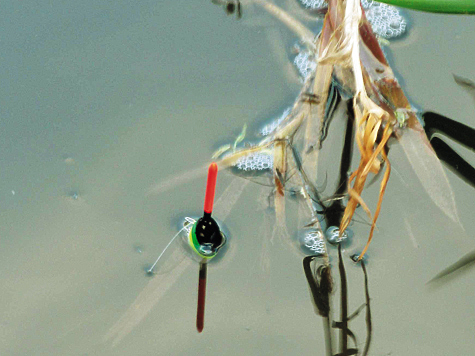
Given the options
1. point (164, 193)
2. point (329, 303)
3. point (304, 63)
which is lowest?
point (329, 303)

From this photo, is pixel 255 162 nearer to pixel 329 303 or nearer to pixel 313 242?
pixel 313 242

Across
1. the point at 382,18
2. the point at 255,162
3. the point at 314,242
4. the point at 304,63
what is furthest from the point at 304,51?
the point at 314,242

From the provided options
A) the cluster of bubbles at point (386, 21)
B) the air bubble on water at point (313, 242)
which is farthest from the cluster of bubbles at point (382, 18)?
the air bubble on water at point (313, 242)

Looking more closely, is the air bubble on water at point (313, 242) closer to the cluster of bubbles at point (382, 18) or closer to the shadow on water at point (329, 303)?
the shadow on water at point (329, 303)

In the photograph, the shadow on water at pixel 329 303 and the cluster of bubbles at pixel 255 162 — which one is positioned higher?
the cluster of bubbles at pixel 255 162

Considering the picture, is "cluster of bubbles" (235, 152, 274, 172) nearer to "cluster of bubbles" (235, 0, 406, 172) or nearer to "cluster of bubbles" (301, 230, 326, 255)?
"cluster of bubbles" (235, 0, 406, 172)

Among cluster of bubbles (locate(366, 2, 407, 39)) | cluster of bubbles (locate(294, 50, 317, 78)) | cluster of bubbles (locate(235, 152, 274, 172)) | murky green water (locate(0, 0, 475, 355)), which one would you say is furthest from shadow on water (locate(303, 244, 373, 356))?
cluster of bubbles (locate(366, 2, 407, 39))

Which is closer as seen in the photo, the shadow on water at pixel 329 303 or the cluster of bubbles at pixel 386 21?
the shadow on water at pixel 329 303
